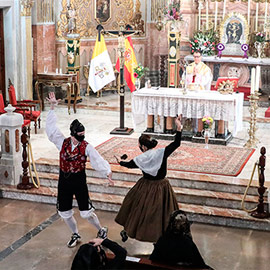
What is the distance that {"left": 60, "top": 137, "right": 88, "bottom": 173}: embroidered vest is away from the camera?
287 inches

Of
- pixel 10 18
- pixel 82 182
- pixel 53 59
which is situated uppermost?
pixel 10 18

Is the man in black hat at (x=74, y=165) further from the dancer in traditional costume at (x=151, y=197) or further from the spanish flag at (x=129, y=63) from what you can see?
the spanish flag at (x=129, y=63)

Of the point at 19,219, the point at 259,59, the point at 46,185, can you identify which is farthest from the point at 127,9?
the point at 19,219

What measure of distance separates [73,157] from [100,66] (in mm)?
5982

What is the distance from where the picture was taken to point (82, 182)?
7426 millimetres

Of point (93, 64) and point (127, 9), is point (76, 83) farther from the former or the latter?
point (127, 9)

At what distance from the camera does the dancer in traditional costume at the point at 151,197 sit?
7.17 m

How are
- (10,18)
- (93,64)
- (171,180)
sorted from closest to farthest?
1. (171,180)
2. (93,64)
3. (10,18)

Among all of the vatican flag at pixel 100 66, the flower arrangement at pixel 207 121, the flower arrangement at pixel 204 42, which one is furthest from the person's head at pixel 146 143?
the flower arrangement at pixel 204 42

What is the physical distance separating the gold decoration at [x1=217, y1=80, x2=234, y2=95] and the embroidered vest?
513cm

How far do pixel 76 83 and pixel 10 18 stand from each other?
2.21 m

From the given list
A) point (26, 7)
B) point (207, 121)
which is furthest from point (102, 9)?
point (207, 121)

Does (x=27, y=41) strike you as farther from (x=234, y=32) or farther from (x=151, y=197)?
(x=151, y=197)

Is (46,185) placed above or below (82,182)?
below
